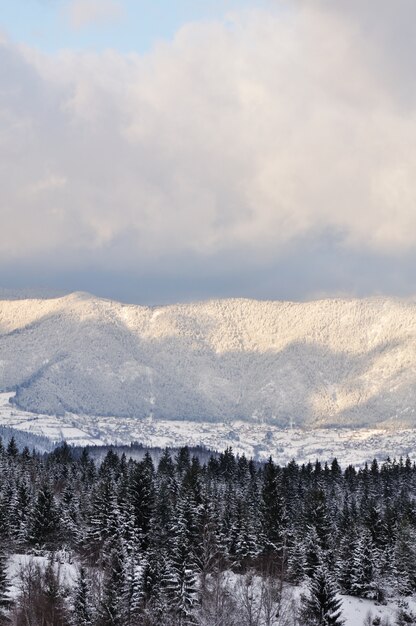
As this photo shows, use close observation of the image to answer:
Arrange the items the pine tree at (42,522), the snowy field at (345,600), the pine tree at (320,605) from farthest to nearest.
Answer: the pine tree at (42,522)
the snowy field at (345,600)
the pine tree at (320,605)

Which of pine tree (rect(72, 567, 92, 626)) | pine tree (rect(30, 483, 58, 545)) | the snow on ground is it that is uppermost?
pine tree (rect(30, 483, 58, 545))

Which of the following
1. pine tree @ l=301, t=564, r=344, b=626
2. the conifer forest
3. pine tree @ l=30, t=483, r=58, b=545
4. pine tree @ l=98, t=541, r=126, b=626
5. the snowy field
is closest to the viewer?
pine tree @ l=98, t=541, r=126, b=626

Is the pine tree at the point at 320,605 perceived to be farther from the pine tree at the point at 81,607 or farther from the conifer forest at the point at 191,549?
the pine tree at the point at 81,607

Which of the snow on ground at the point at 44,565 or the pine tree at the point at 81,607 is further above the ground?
the snow on ground at the point at 44,565

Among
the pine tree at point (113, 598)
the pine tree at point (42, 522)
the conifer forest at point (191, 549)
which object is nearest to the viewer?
the pine tree at point (113, 598)

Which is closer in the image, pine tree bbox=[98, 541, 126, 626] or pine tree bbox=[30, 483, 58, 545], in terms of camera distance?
pine tree bbox=[98, 541, 126, 626]

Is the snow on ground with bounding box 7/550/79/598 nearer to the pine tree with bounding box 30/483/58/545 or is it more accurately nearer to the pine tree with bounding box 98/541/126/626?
the pine tree with bounding box 30/483/58/545

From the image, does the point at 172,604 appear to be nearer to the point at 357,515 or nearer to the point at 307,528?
the point at 307,528

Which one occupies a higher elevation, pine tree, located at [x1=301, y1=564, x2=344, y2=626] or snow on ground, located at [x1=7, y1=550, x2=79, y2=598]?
snow on ground, located at [x1=7, y1=550, x2=79, y2=598]

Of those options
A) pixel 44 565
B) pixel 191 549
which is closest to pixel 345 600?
pixel 191 549

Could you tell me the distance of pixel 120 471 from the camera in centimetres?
19138

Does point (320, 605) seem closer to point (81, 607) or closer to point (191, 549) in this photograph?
point (191, 549)

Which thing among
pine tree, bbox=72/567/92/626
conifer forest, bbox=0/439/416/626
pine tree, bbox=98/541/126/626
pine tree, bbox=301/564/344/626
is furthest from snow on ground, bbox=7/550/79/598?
pine tree, bbox=301/564/344/626

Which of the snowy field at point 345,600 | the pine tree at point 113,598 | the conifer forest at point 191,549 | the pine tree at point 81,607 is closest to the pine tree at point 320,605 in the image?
the conifer forest at point 191,549
